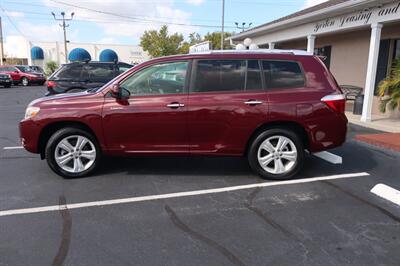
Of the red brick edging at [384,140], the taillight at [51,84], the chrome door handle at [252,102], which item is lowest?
the red brick edging at [384,140]

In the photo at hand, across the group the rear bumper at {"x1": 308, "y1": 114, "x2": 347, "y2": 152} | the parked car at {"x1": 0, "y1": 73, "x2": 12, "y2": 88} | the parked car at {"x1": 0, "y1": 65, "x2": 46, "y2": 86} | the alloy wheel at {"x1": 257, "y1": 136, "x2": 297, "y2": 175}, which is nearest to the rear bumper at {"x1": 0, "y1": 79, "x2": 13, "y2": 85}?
the parked car at {"x1": 0, "y1": 73, "x2": 12, "y2": 88}

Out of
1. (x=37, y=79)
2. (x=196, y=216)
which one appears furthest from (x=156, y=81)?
(x=37, y=79)

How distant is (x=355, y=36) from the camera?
12.8m

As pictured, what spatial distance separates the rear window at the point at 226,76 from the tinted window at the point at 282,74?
14cm

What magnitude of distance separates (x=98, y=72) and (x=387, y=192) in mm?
9124

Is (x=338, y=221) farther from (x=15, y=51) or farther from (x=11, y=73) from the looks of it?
(x=15, y=51)

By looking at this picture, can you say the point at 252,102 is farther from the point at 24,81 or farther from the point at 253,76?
the point at 24,81

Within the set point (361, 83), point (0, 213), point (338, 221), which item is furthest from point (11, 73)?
point (338, 221)

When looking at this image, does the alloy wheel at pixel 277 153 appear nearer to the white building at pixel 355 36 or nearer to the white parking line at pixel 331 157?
the white parking line at pixel 331 157

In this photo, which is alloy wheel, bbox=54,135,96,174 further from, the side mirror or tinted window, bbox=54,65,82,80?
tinted window, bbox=54,65,82,80

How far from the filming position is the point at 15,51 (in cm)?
5503

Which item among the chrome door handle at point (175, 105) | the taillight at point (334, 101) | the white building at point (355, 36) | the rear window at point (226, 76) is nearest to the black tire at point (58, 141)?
the chrome door handle at point (175, 105)

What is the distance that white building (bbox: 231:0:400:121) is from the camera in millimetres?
9641

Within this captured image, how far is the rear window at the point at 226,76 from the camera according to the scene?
16.2ft
